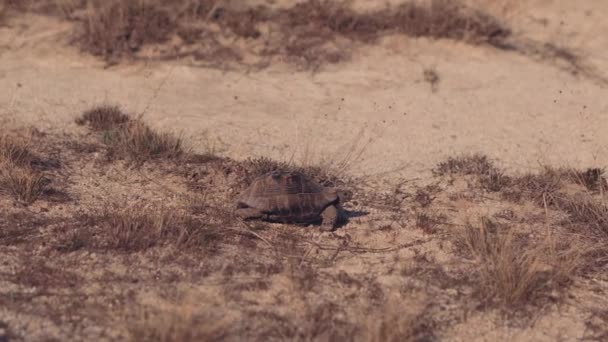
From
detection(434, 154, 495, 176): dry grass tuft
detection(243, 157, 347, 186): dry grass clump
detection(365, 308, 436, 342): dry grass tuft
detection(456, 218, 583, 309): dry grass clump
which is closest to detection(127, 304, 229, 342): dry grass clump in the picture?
detection(365, 308, 436, 342): dry grass tuft

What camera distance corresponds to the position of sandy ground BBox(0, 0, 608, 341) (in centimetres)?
891

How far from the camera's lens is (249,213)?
6.74m

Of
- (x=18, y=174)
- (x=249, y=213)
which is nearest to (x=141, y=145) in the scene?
(x=18, y=174)

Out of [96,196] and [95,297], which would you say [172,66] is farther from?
[95,297]

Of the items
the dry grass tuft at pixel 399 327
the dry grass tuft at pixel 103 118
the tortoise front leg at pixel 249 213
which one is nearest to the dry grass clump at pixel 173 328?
the dry grass tuft at pixel 399 327

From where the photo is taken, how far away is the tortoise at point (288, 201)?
6.67 metres

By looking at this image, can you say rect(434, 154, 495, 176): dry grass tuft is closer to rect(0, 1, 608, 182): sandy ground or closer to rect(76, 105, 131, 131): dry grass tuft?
rect(0, 1, 608, 182): sandy ground

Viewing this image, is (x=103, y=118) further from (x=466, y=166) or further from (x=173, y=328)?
(x=173, y=328)

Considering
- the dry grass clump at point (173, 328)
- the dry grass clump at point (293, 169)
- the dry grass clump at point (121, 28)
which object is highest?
the dry grass clump at point (121, 28)

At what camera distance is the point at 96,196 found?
7.31 metres

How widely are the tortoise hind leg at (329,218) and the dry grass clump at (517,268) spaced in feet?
3.96

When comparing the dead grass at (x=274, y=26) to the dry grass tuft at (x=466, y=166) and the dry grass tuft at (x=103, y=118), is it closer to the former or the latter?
the dry grass tuft at (x=103, y=118)

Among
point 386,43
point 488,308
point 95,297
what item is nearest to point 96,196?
point 95,297

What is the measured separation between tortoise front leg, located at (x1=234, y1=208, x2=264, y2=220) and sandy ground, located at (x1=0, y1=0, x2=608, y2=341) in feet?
3.80
